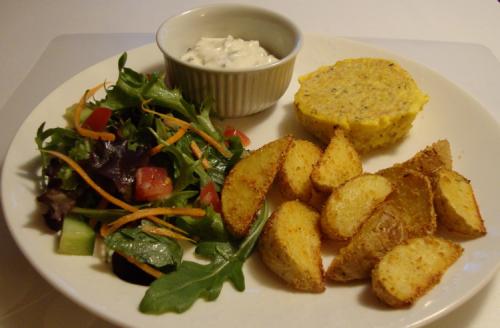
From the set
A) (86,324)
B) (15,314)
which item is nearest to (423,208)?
(86,324)

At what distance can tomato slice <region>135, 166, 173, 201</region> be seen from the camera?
2211 mm

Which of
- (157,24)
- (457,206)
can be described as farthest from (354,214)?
(157,24)

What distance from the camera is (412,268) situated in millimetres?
1867

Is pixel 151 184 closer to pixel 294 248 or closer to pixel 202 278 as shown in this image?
pixel 202 278

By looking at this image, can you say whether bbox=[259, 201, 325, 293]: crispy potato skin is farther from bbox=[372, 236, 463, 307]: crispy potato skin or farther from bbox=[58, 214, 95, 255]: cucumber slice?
bbox=[58, 214, 95, 255]: cucumber slice

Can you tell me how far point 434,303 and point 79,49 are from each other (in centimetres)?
335

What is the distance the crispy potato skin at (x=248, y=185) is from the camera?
7.00 ft

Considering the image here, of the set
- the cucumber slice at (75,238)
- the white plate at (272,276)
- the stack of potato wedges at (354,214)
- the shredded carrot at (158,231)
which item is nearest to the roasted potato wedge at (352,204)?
the stack of potato wedges at (354,214)

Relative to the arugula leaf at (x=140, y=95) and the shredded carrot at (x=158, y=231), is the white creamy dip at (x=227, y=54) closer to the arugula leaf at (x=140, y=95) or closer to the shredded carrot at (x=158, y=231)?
the arugula leaf at (x=140, y=95)

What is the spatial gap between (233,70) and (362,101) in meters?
0.79

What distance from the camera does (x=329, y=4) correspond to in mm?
4516

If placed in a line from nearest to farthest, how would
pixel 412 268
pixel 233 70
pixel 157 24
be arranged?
pixel 412 268, pixel 233 70, pixel 157 24

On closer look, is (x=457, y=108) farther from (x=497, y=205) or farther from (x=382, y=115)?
(x=497, y=205)

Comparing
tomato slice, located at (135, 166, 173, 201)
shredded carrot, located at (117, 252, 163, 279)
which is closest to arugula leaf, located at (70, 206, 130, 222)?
tomato slice, located at (135, 166, 173, 201)
